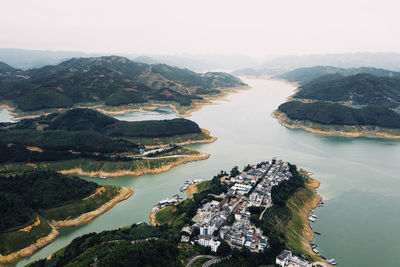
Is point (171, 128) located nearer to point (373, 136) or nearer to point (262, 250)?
point (262, 250)

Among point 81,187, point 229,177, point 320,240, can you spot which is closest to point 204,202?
point 229,177

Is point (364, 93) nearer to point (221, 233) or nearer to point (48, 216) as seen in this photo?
point (221, 233)

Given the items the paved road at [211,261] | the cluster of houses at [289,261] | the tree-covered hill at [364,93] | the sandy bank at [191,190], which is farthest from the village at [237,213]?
the tree-covered hill at [364,93]

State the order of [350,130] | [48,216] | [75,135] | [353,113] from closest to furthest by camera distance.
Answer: [48,216] → [75,135] → [350,130] → [353,113]

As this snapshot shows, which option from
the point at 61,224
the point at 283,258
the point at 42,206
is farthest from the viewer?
the point at 42,206

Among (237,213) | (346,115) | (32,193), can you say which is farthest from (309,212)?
(346,115)

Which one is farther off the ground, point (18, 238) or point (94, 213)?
point (18, 238)

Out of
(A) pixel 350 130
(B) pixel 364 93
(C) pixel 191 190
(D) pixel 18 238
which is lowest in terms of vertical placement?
(D) pixel 18 238
